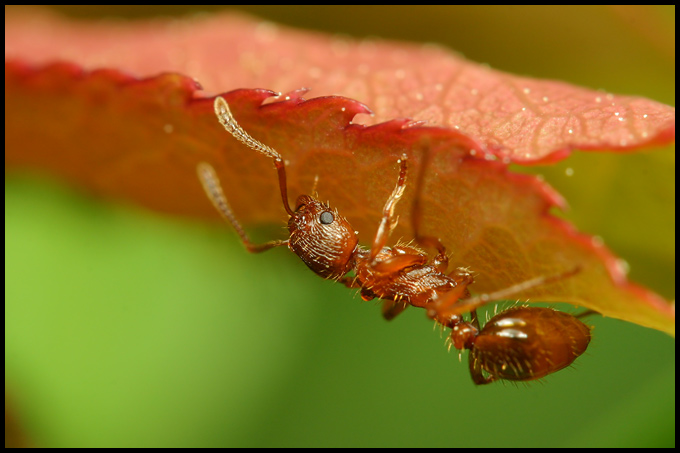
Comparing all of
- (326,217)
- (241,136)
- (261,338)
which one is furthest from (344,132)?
(261,338)

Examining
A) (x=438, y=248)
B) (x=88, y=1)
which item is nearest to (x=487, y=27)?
(x=438, y=248)

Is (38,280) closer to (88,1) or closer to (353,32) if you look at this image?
(88,1)

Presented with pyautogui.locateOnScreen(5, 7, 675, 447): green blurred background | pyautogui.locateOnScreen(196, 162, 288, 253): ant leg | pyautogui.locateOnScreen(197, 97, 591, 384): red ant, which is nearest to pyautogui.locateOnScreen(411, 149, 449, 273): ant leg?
pyautogui.locateOnScreen(197, 97, 591, 384): red ant

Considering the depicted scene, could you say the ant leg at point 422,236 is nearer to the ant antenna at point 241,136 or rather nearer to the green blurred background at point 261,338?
the ant antenna at point 241,136

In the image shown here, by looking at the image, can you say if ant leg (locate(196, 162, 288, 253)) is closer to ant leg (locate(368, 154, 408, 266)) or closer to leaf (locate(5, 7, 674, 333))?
leaf (locate(5, 7, 674, 333))

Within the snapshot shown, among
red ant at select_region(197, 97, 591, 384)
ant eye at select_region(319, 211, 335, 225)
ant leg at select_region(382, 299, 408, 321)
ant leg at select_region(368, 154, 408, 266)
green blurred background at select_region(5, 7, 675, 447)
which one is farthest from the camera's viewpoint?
green blurred background at select_region(5, 7, 675, 447)

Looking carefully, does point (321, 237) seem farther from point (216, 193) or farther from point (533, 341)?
point (533, 341)

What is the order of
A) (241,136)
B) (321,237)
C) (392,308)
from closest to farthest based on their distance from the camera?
(241,136) → (321,237) → (392,308)

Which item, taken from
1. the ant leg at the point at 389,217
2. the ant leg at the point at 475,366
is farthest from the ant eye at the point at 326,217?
the ant leg at the point at 475,366
